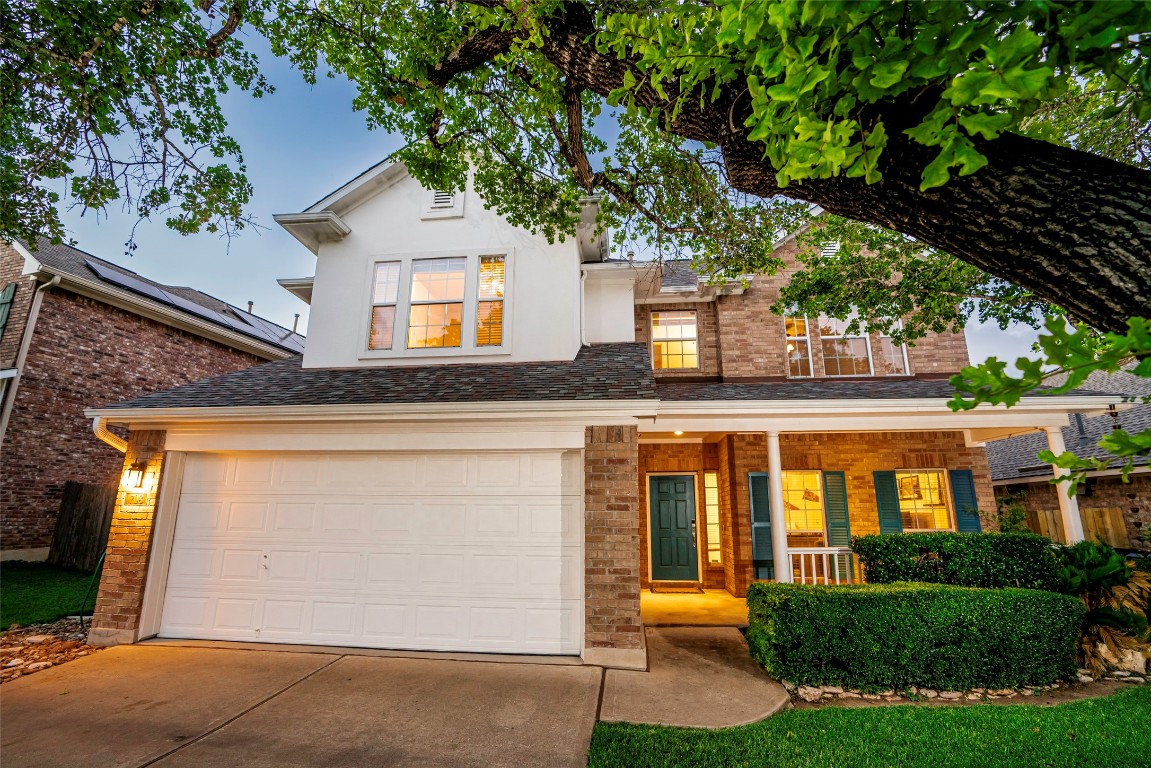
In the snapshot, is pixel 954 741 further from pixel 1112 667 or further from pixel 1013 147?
pixel 1013 147

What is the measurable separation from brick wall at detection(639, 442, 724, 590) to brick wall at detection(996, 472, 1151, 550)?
6788 millimetres

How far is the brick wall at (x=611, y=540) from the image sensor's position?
18.4 feet

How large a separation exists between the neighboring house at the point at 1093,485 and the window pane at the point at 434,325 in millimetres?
11756

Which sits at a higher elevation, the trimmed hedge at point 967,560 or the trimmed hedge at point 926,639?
the trimmed hedge at point 967,560

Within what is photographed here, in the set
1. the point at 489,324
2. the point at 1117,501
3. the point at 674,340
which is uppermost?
the point at 674,340

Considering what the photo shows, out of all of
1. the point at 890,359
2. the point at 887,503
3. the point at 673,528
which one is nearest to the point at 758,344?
the point at 890,359

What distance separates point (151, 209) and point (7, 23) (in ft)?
6.41

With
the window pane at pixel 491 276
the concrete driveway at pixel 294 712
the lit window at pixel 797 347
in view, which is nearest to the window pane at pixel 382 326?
the window pane at pixel 491 276

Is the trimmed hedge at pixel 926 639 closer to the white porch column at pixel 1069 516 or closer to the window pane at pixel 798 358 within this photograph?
the white porch column at pixel 1069 516

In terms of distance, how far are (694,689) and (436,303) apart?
640 centimetres

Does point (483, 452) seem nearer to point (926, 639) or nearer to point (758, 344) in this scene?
point (926, 639)

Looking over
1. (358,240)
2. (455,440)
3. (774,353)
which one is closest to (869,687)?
(455,440)

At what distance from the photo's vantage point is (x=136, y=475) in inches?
263

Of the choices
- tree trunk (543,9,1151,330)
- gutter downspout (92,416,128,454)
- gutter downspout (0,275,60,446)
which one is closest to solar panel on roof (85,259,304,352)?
gutter downspout (0,275,60,446)
